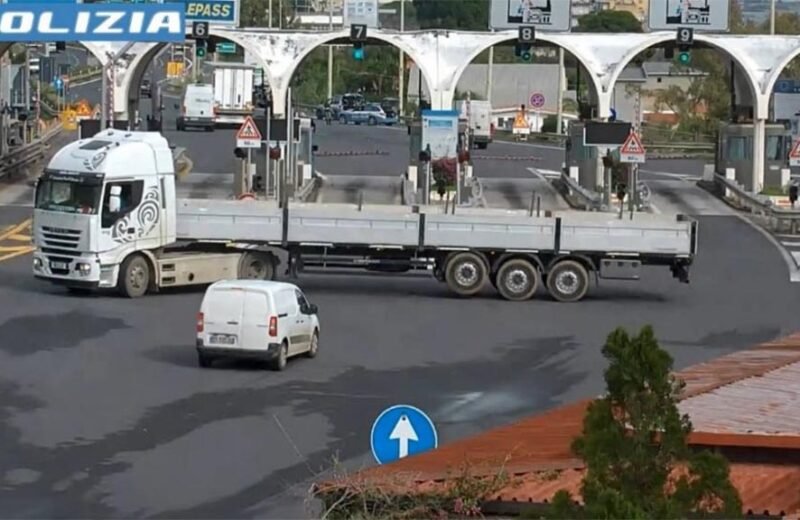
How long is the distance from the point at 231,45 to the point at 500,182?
38.0ft

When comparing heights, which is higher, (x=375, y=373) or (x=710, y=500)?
(x=710, y=500)

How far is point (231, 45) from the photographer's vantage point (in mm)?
57250

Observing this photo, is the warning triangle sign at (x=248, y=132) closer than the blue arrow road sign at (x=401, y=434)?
No

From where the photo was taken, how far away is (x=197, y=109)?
89375mm

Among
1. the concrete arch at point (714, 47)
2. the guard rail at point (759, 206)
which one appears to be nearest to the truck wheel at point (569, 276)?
the guard rail at point (759, 206)

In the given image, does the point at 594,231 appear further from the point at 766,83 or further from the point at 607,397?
the point at 607,397

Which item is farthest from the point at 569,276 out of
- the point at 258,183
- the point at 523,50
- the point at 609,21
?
the point at 609,21

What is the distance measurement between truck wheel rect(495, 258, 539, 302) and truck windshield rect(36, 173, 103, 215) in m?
8.35

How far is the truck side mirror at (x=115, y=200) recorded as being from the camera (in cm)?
3256

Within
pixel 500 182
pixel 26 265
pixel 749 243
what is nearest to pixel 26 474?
pixel 26 265

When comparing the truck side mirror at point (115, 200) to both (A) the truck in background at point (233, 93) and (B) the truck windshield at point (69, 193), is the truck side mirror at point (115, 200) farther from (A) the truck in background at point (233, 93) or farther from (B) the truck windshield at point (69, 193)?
(A) the truck in background at point (233, 93)

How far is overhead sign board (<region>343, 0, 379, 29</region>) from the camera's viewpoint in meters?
51.5

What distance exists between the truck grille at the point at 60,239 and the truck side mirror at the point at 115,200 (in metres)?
0.84

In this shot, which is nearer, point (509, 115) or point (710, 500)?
point (710, 500)
